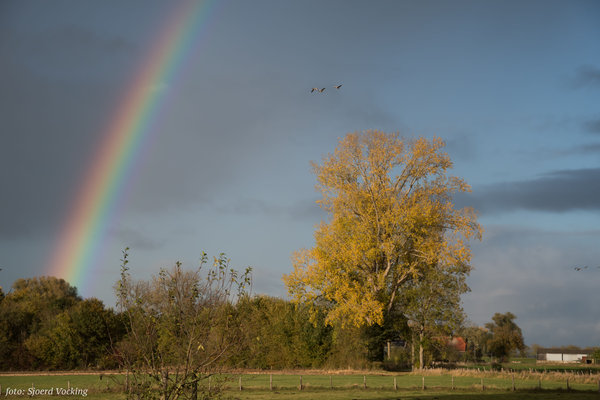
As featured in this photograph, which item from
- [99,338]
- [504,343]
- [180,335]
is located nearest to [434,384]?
[180,335]

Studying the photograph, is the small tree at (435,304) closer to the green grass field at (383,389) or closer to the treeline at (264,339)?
the treeline at (264,339)

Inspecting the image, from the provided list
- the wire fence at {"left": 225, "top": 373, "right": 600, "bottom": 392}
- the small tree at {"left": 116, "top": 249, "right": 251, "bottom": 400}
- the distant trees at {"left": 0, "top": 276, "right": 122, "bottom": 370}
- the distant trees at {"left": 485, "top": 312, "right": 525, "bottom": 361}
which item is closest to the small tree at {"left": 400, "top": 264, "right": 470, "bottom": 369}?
the wire fence at {"left": 225, "top": 373, "right": 600, "bottom": 392}

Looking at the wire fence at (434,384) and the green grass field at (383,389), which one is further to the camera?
the wire fence at (434,384)

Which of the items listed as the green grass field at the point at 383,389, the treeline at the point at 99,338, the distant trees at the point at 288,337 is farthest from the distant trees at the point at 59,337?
the green grass field at the point at 383,389

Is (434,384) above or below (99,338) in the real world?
below

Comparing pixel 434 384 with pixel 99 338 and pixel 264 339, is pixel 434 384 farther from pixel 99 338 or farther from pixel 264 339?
pixel 99 338

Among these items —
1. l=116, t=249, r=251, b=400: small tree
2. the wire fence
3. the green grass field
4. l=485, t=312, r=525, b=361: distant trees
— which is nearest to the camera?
l=116, t=249, r=251, b=400: small tree

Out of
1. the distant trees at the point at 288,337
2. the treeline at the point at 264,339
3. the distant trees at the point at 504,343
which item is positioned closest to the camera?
the treeline at the point at 264,339

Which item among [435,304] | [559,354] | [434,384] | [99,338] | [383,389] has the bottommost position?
[559,354]

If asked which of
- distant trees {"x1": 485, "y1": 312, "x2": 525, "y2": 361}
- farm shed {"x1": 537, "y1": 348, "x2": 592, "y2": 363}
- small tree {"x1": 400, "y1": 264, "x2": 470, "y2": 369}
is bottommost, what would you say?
farm shed {"x1": 537, "y1": 348, "x2": 592, "y2": 363}

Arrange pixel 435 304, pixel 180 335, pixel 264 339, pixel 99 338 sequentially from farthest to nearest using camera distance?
pixel 99 338 → pixel 264 339 → pixel 435 304 → pixel 180 335

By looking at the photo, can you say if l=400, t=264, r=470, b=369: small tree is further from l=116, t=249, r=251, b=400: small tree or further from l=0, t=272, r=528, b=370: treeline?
l=116, t=249, r=251, b=400: small tree

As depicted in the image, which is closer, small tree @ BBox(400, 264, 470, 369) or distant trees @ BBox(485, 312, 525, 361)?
small tree @ BBox(400, 264, 470, 369)

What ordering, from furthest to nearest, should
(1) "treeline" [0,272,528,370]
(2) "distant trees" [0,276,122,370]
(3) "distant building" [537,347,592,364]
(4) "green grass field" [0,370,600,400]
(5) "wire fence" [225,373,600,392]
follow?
(3) "distant building" [537,347,592,364]
(2) "distant trees" [0,276,122,370]
(1) "treeline" [0,272,528,370]
(5) "wire fence" [225,373,600,392]
(4) "green grass field" [0,370,600,400]
